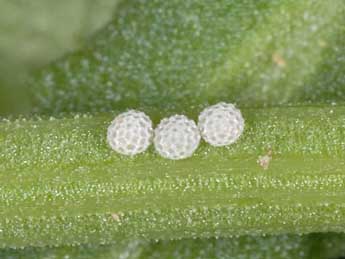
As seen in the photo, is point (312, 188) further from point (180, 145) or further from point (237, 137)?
point (180, 145)

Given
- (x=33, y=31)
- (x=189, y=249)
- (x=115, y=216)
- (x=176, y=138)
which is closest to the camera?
(x=176, y=138)

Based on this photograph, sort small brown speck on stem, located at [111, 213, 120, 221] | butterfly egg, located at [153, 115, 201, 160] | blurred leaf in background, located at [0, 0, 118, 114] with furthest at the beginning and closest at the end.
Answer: blurred leaf in background, located at [0, 0, 118, 114] < small brown speck on stem, located at [111, 213, 120, 221] < butterfly egg, located at [153, 115, 201, 160]

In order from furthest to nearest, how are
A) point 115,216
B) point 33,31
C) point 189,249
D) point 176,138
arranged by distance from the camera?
point 33,31
point 189,249
point 115,216
point 176,138

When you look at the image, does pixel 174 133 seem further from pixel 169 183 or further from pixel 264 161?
pixel 264 161

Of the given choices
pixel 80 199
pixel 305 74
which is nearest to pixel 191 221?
pixel 80 199

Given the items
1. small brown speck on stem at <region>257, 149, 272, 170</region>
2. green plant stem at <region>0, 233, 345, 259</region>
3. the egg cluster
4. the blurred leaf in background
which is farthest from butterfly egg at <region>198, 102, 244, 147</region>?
the blurred leaf in background

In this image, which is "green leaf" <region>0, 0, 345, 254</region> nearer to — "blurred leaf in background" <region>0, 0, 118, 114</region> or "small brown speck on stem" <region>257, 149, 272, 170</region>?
"small brown speck on stem" <region>257, 149, 272, 170</region>

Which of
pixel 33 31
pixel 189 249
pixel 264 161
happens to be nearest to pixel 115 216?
pixel 189 249

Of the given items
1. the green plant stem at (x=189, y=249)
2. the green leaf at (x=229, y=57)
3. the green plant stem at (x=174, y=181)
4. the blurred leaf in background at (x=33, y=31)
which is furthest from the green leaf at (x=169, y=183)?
the blurred leaf in background at (x=33, y=31)
